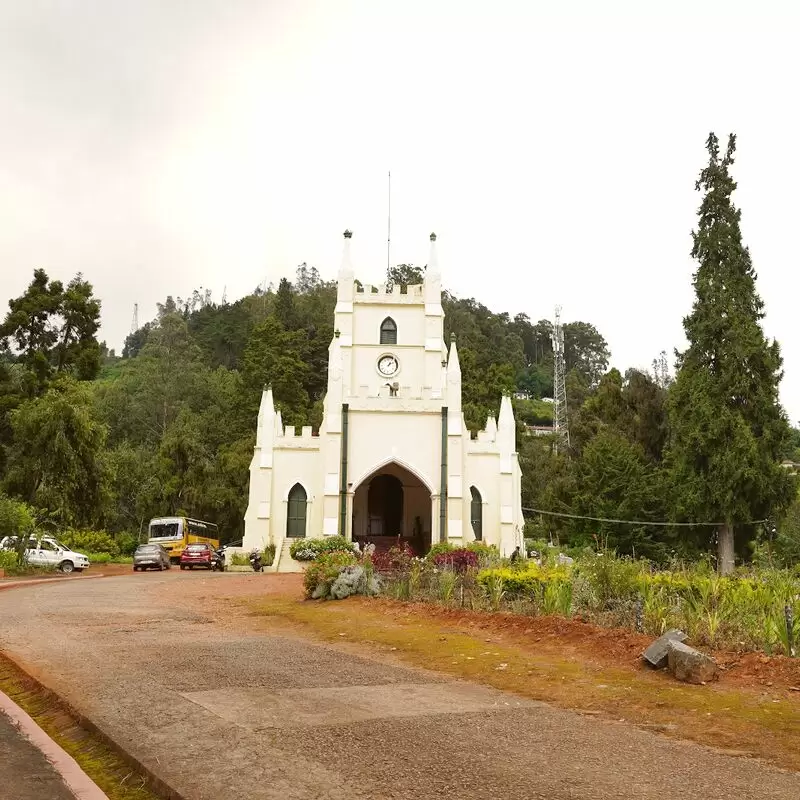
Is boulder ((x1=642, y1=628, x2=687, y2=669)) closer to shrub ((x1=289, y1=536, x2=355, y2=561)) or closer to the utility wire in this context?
shrub ((x1=289, y1=536, x2=355, y2=561))

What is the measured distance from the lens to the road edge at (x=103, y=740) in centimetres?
533

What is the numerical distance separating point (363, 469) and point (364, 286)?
31.9 feet

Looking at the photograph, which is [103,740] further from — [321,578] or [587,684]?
[321,578]

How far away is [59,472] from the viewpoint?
34.0 m

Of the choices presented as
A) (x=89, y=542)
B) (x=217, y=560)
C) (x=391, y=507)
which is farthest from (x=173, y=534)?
(x=391, y=507)

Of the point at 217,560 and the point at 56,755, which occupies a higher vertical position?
the point at 56,755

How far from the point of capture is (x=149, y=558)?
3297cm

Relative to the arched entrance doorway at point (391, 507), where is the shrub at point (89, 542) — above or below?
below

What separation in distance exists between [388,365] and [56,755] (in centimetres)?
3353

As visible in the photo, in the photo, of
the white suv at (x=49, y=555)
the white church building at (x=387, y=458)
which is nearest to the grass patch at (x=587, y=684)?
the white suv at (x=49, y=555)

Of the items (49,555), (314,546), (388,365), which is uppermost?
(388,365)

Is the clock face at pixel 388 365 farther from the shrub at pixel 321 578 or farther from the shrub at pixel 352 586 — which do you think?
the shrub at pixel 352 586

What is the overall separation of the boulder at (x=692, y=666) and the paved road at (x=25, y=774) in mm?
5859

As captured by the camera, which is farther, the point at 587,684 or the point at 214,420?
the point at 214,420
